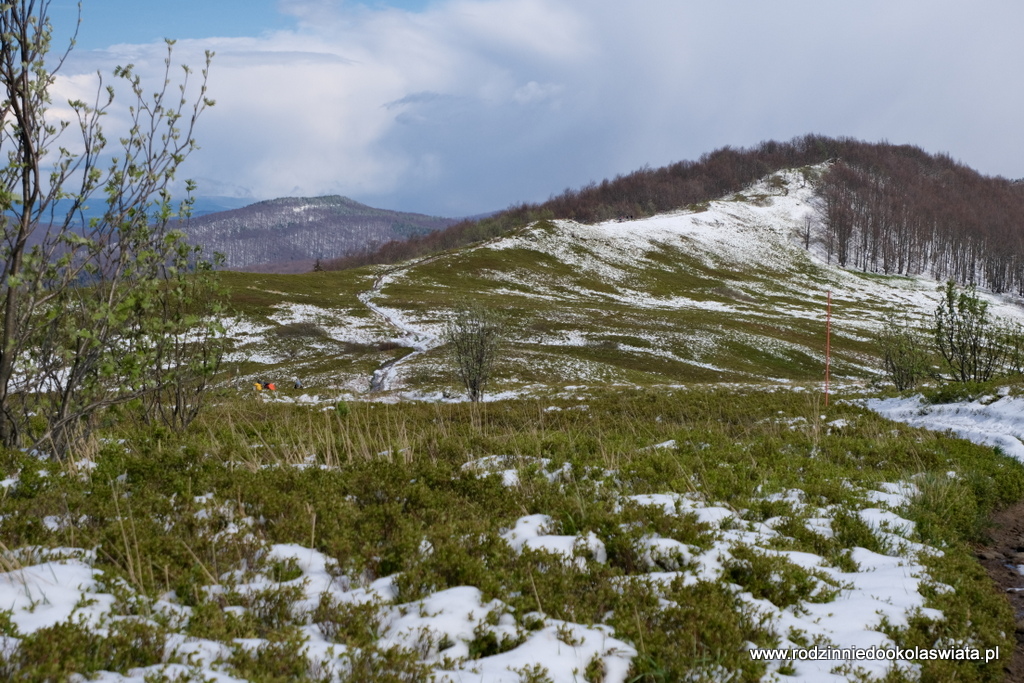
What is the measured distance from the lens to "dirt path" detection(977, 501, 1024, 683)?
18.3 feet

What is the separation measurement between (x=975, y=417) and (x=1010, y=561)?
1116 cm

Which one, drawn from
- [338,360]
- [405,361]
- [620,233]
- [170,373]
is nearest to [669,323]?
[405,361]

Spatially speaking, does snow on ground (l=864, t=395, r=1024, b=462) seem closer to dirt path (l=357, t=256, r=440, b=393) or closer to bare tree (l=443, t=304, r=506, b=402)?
bare tree (l=443, t=304, r=506, b=402)

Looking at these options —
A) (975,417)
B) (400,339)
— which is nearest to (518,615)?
(975,417)

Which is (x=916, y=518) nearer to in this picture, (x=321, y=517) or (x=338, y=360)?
(x=321, y=517)

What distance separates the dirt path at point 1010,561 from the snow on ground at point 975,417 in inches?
161

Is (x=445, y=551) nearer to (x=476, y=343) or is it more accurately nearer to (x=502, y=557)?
(x=502, y=557)

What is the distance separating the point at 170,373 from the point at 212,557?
4650 mm

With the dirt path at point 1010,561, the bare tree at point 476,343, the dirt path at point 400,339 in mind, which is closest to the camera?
the dirt path at point 1010,561

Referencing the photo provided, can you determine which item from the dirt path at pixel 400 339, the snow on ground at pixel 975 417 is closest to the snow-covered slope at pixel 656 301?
the dirt path at pixel 400 339

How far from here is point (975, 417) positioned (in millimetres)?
16719

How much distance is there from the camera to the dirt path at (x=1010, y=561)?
18.3 ft

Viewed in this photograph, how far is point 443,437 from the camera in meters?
11.5

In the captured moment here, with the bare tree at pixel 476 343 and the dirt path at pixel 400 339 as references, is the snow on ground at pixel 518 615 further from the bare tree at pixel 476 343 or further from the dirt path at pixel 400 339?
the dirt path at pixel 400 339
